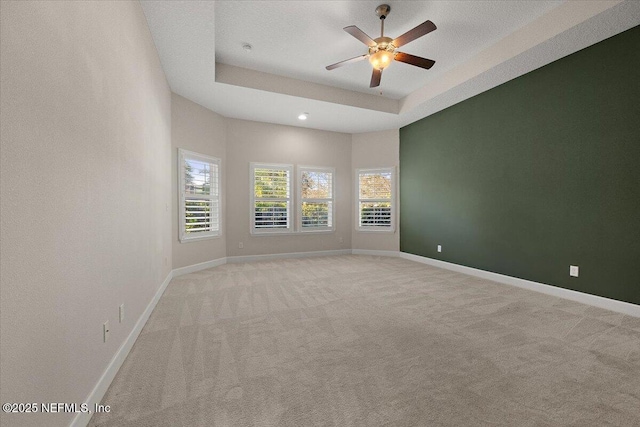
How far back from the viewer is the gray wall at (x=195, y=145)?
183 inches

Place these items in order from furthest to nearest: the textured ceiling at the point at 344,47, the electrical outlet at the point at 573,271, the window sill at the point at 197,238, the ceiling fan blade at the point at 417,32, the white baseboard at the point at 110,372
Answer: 1. the window sill at the point at 197,238
2. the electrical outlet at the point at 573,271
3. the textured ceiling at the point at 344,47
4. the ceiling fan blade at the point at 417,32
5. the white baseboard at the point at 110,372

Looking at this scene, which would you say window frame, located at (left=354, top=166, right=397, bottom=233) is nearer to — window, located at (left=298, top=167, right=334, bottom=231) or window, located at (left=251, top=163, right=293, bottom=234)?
window, located at (left=298, top=167, right=334, bottom=231)

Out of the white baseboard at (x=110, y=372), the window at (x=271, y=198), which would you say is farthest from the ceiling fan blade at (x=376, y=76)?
the white baseboard at (x=110, y=372)

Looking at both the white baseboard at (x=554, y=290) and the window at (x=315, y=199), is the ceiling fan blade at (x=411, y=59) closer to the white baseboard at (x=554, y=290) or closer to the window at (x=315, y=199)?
the white baseboard at (x=554, y=290)

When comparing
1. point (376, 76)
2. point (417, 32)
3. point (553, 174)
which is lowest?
point (553, 174)

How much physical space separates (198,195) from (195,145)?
0.90 metres

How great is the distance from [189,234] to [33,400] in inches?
159

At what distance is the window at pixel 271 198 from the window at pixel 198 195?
0.81 metres

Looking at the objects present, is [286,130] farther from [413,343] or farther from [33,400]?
[33,400]

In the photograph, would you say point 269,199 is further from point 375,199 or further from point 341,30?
point 341,30

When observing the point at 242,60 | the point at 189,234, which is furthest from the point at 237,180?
the point at 242,60

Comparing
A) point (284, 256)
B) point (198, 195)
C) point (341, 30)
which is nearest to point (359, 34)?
point (341, 30)

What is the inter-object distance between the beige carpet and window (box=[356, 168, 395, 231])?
3.17 m

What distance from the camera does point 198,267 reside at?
5.07 m
